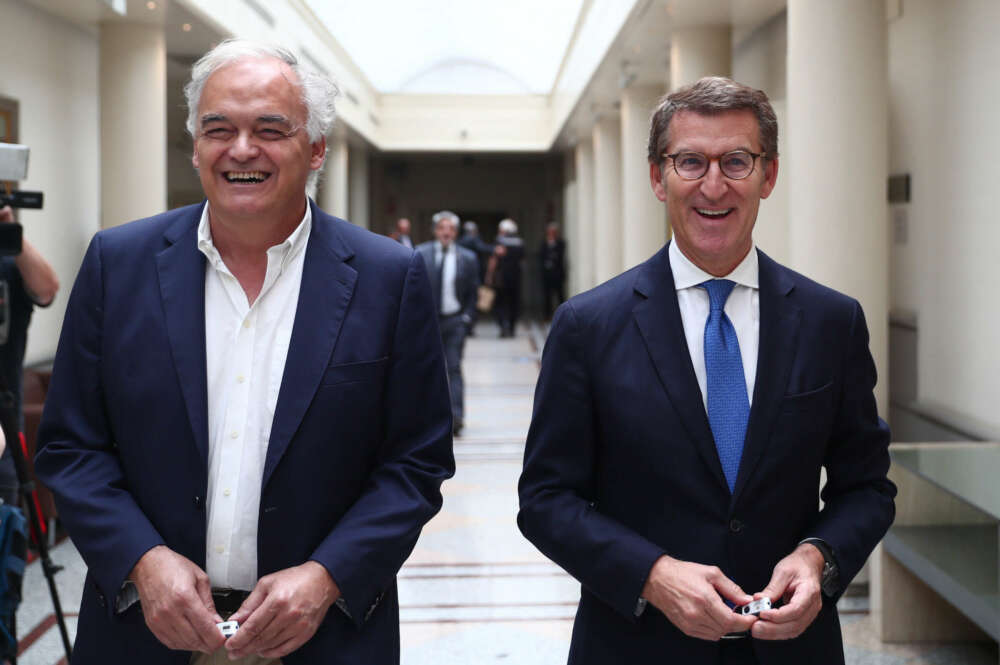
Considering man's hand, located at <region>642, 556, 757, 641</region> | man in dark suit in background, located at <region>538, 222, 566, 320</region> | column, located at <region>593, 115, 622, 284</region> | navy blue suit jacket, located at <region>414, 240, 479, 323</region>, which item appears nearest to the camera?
man's hand, located at <region>642, 556, 757, 641</region>

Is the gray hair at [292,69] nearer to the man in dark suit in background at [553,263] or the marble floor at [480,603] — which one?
the marble floor at [480,603]

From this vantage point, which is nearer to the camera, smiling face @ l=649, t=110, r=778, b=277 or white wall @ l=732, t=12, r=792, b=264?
smiling face @ l=649, t=110, r=778, b=277

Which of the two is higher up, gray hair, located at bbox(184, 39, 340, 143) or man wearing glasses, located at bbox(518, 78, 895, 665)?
gray hair, located at bbox(184, 39, 340, 143)

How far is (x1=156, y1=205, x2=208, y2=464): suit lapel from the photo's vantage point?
6.16 ft

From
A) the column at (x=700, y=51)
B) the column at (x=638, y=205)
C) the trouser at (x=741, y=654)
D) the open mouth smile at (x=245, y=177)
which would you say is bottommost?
the trouser at (x=741, y=654)

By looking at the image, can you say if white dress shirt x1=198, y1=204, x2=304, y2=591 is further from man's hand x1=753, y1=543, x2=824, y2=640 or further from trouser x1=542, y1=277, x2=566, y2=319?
trouser x1=542, y1=277, x2=566, y2=319

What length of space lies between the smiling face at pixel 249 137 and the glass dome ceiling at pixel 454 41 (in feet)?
51.4

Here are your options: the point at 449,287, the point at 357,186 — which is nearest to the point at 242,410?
the point at 449,287

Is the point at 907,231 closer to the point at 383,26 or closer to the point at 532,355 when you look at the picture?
the point at 532,355

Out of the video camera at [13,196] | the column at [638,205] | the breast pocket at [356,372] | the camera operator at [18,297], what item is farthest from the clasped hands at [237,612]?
the column at [638,205]

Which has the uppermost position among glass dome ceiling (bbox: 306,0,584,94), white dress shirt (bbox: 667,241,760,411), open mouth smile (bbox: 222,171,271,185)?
glass dome ceiling (bbox: 306,0,584,94)

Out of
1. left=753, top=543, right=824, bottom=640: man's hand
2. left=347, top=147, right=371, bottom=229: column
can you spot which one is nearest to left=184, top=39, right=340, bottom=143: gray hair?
left=753, top=543, right=824, bottom=640: man's hand

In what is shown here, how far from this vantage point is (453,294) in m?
9.06

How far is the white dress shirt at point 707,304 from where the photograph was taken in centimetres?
192
